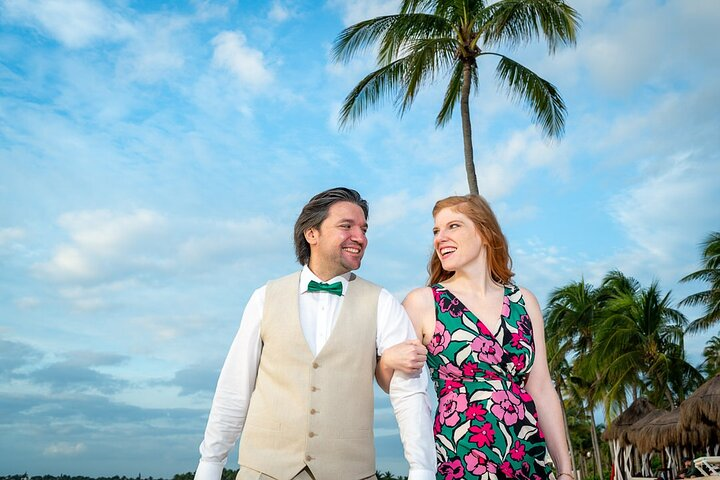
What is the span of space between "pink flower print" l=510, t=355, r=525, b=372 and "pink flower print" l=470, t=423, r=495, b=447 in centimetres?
37

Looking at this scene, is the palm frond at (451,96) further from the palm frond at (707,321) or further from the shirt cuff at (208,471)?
the palm frond at (707,321)

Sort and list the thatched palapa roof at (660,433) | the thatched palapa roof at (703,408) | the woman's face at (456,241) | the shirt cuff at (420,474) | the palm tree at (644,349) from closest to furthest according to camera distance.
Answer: the shirt cuff at (420,474) → the woman's face at (456,241) → the thatched palapa roof at (703,408) → the thatched palapa roof at (660,433) → the palm tree at (644,349)

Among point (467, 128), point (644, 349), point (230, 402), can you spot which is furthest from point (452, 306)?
point (644, 349)

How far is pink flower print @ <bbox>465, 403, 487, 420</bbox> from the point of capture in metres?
3.68

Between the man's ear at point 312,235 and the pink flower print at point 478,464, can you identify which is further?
the man's ear at point 312,235

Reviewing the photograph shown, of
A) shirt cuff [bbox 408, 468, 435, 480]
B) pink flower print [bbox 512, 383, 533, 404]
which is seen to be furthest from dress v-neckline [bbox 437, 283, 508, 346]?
shirt cuff [bbox 408, 468, 435, 480]

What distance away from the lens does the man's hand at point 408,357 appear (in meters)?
3.30

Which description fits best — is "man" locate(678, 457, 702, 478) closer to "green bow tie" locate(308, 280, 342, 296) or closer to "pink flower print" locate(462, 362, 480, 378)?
"pink flower print" locate(462, 362, 480, 378)

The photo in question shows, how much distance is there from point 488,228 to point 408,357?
1.17 metres

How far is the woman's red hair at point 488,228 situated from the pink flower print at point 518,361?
536 mm

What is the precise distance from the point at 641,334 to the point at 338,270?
110 feet

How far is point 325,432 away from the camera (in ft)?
11.0

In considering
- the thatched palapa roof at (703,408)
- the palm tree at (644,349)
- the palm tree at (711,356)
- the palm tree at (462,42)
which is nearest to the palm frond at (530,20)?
the palm tree at (462,42)

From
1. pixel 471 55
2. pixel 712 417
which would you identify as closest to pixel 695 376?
pixel 712 417
